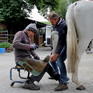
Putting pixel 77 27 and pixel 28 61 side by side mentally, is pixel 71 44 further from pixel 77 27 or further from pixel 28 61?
pixel 28 61

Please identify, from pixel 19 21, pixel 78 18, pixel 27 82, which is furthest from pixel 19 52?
pixel 19 21

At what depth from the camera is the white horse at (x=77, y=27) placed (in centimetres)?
307

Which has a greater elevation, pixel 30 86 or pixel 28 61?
pixel 28 61

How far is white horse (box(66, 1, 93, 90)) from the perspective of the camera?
3.07 meters

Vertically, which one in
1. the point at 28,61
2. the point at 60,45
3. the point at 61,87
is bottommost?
the point at 61,87

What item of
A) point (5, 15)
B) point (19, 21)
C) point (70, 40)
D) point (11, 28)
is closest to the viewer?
point (70, 40)

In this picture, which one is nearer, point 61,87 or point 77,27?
point 77,27

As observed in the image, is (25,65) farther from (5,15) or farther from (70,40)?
(5,15)

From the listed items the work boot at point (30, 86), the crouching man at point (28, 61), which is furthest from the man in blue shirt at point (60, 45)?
the work boot at point (30, 86)

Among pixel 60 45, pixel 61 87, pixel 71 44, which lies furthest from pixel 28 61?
pixel 71 44

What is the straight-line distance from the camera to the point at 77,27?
3135 millimetres

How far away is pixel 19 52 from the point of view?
338 cm

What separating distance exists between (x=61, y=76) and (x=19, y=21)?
13776 millimetres

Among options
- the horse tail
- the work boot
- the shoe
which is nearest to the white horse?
the horse tail
